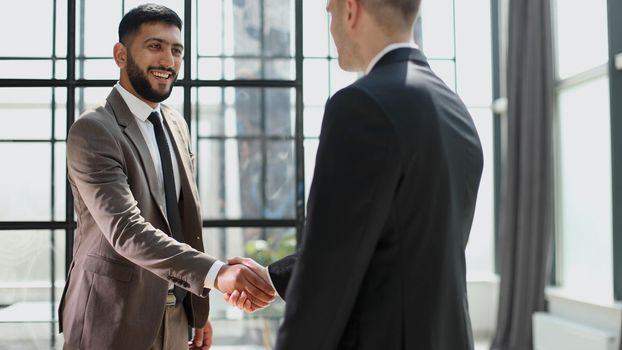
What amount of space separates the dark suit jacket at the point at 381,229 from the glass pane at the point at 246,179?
3690 millimetres

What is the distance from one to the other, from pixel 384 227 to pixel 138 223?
114 cm

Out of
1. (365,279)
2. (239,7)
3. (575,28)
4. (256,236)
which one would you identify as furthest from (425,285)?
(575,28)

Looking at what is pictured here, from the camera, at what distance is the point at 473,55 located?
869 cm

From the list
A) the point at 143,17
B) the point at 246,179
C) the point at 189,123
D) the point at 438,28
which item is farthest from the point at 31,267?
the point at 438,28

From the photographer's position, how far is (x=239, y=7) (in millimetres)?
5555

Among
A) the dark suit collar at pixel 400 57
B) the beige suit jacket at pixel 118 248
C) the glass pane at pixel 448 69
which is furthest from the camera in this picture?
the glass pane at pixel 448 69

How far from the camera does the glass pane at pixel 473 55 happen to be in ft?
28.3

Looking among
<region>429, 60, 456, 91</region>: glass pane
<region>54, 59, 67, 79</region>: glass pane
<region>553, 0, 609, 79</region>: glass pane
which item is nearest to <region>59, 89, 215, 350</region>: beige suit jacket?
<region>54, 59, 67, 79</region>: glass pane

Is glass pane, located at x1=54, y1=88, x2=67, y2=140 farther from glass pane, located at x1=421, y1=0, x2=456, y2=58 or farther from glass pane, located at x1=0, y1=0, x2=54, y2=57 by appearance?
glass pane, located at x1=421, y1=0, x2=456, y2=58

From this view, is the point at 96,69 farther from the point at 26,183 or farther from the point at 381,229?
the point at 381,229

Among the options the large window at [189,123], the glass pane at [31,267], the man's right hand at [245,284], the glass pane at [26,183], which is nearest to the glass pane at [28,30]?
the large window at [189,123]

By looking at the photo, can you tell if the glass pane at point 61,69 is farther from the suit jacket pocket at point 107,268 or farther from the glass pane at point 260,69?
the suit jacket pocket at point 107,268

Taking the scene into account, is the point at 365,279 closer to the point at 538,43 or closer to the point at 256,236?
the point at 256,236

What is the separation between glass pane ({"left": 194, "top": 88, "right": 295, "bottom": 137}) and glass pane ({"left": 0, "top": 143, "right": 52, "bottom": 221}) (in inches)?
43.1
